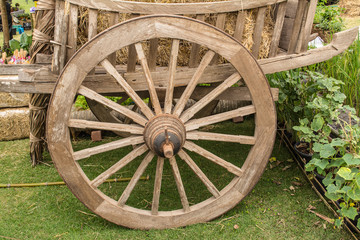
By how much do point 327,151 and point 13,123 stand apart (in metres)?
3.14

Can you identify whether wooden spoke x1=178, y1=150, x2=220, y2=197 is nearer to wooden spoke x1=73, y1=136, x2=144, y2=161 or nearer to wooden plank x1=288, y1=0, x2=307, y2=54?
wooden spoke x1=73, y1=136, x2=144, y2=161

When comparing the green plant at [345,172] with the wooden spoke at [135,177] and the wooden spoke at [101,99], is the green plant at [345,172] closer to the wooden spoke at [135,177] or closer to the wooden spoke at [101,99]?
the wooden spoke at [135,177]

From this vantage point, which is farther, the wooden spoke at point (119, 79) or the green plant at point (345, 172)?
the green plant at point (345, 172)

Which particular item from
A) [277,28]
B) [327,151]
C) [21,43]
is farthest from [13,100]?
[327,151]

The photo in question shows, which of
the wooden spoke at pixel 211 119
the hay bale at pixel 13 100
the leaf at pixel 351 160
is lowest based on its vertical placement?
the hay bale at pixel 13 100

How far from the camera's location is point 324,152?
2592 millimetres

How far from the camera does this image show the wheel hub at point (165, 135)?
230cm

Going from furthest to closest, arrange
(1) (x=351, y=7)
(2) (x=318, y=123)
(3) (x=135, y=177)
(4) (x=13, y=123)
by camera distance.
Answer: (1) (x=351, y=7)
(4) (x=13, y=123)
(2) (x=318, y=123)
(3) (x=135, y=177)

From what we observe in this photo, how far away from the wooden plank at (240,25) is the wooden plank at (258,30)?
0.10m

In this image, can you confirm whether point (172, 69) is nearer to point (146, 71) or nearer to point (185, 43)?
point (146, 71)

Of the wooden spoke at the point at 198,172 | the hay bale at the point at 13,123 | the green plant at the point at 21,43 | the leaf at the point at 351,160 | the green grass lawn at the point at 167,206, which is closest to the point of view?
the leaf at the point at 351,160

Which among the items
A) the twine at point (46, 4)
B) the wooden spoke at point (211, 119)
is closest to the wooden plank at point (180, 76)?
the wooden spoke at point (211, 119)

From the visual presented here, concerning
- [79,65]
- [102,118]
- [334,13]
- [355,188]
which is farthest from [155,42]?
[334,13]

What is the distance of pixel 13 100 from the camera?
4035mm
